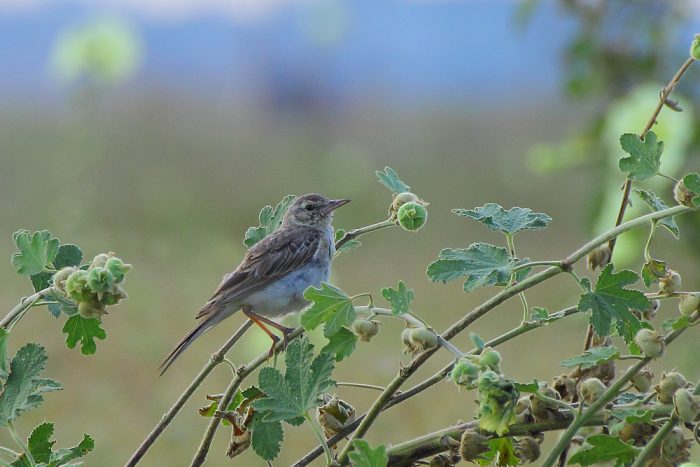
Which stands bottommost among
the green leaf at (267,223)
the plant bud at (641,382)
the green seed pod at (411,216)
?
the plant bud at (641,382)

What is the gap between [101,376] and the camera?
19.5ft

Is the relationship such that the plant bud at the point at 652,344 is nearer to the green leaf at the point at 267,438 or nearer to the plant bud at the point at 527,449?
the plant bud at the point at 527,449

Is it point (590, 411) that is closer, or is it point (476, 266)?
point (590, 411)

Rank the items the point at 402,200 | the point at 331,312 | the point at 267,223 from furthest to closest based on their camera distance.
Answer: the point at 267,223, the point at 402,200, the point at 331,312

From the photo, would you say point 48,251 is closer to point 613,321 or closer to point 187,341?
point 613,321

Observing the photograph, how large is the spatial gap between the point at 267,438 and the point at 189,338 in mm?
1026

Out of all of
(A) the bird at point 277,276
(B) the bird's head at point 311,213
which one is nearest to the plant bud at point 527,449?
(A) the bird at point 277,276

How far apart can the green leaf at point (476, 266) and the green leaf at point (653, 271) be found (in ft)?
0.50

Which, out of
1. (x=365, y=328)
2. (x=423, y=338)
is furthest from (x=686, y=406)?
(x=365, y=328)

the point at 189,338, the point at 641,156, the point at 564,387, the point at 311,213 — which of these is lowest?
the point at 564,387

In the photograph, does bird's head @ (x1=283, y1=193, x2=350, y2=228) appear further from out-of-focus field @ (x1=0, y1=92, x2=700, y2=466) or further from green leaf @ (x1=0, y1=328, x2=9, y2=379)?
green leaf @ (x1=0, y1=328, x2=9, y2=379)

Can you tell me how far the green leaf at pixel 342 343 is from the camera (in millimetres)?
1317

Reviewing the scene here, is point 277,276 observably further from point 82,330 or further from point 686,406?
point 686,406

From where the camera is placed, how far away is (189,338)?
239 centimetres
